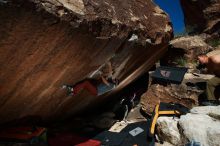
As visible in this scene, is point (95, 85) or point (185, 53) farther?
point (185, 53)

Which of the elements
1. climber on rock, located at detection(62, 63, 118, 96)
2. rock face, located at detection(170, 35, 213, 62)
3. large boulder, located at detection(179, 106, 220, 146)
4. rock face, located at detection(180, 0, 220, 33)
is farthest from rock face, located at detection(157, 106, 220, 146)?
rock face, located at detection(180, 0, 220, 33)

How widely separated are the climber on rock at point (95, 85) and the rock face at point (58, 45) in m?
0.12

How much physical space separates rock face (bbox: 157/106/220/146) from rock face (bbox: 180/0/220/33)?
8.19 m

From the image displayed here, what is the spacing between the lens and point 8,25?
89.1 inches

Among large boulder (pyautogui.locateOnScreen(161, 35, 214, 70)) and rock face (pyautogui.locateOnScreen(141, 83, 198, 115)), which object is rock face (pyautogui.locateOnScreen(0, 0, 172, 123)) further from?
large boulder (pyautogui.locateOnScreen(161, 35, 214, 70))

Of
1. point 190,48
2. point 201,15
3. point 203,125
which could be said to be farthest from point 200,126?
point 201,15

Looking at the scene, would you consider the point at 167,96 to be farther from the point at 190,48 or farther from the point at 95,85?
the point at 190,48

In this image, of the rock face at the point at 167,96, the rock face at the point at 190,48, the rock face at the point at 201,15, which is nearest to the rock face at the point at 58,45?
the rock face at the point at 167,96

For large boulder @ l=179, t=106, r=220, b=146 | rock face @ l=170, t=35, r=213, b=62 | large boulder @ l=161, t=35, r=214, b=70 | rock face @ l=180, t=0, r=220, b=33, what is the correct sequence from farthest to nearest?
1. rock face @ l=180, t=0, r=220, b=33
2. rock face @ l=170, t=35, r=213, b=62
3. large boulder @ l=161, t=35, r=214, b=70
4. large boulder @ l=179, t=106, r=220, b=146

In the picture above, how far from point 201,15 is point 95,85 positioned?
10685 mm

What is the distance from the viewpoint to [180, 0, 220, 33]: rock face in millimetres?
12633

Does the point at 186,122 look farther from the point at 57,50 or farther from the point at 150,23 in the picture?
the point at 57,50

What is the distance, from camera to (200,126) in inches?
172

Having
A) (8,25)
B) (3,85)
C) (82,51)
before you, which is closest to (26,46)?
(8,25)
